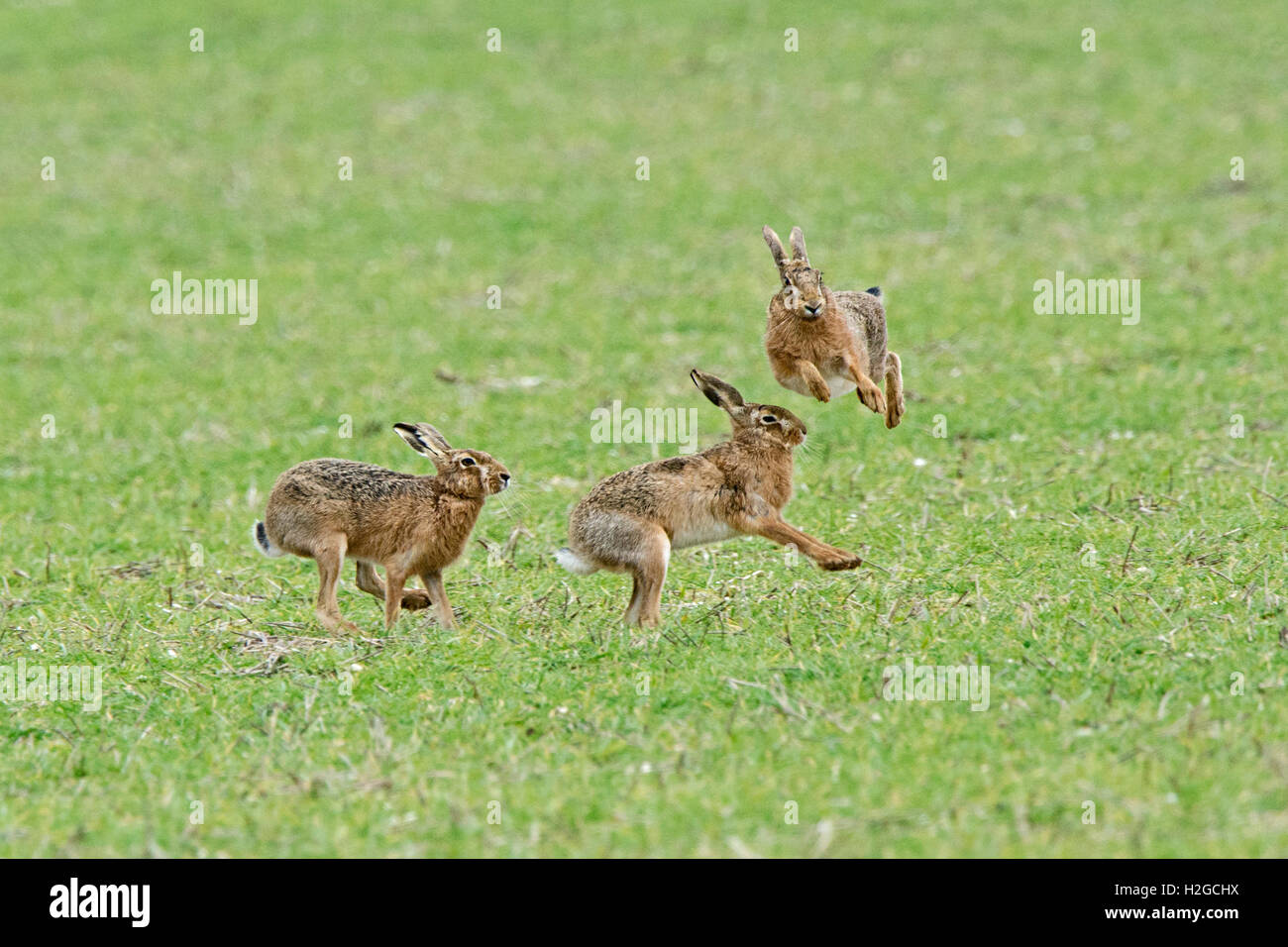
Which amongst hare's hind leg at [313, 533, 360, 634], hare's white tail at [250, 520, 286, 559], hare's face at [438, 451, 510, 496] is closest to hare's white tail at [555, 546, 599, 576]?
hare's face at [438, 451, 510, 496]

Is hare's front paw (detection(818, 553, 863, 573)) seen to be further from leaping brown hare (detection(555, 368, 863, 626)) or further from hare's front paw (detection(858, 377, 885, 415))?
hare's front paw (detection(858, 377, 885, 415))

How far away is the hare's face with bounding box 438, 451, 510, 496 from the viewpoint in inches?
354

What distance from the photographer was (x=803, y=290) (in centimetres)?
818

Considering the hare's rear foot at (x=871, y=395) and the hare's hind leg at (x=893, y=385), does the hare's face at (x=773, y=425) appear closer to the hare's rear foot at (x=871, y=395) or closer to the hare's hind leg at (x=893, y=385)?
the hare's hind leg at (x=893, y=385)

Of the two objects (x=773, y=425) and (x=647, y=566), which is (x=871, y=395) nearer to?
(x=773, y=425)

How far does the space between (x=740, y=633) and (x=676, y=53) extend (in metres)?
19.9

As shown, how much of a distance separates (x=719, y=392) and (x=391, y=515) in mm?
1838

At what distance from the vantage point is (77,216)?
22.0 metres

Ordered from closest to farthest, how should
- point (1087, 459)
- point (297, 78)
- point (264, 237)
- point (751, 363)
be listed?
A: point (1087, 459) < point (751, 363) < point (264, 237) < point (297, 78)

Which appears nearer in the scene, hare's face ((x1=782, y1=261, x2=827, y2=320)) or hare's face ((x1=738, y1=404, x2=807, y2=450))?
hare's face ((x1=782, y1=261, x2=827, y2=320))

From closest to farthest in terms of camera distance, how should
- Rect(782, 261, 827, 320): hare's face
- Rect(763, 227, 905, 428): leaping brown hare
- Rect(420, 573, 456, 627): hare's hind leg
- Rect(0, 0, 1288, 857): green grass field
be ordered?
Rect(0, 0, 1288, 857): green grass field
Rect(782, 261, 827, 320): hare's face
Rect(763, 227, 905, 428): leaping brown hare
Rect(420, 573, 456, 627): hare's hind leg
